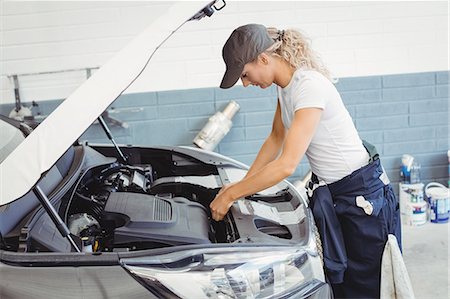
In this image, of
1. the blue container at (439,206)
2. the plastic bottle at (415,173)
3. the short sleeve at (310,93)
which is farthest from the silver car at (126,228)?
the plastic bottle at (415,173)

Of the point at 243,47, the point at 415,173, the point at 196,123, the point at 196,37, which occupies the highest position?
the point at 196,37

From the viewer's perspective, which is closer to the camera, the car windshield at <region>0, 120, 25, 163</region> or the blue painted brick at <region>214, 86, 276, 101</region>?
the car windshield at <region>0, 120, 25, 163</region>

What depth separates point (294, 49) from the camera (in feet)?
8.17

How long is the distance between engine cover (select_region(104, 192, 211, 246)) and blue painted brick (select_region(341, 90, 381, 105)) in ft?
7.95

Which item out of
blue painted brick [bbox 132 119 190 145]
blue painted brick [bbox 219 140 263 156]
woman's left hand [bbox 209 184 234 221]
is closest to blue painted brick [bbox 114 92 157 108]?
blue painted brick [bbox 132 119 190 145]

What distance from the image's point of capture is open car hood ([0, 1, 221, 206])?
1734 mm

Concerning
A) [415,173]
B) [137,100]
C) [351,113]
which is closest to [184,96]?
[137,100]

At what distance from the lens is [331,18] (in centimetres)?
433

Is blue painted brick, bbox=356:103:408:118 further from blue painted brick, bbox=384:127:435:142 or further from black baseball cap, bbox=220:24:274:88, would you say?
black baseball cap, bbox=220:24:274:88

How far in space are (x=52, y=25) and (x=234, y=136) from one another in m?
1.54

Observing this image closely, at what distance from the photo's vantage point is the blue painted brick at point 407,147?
4.60 meters

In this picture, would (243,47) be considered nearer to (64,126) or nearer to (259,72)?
(259,72)

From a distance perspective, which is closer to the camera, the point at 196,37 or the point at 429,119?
the point at 196,37

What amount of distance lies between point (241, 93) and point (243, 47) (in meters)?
2.02
